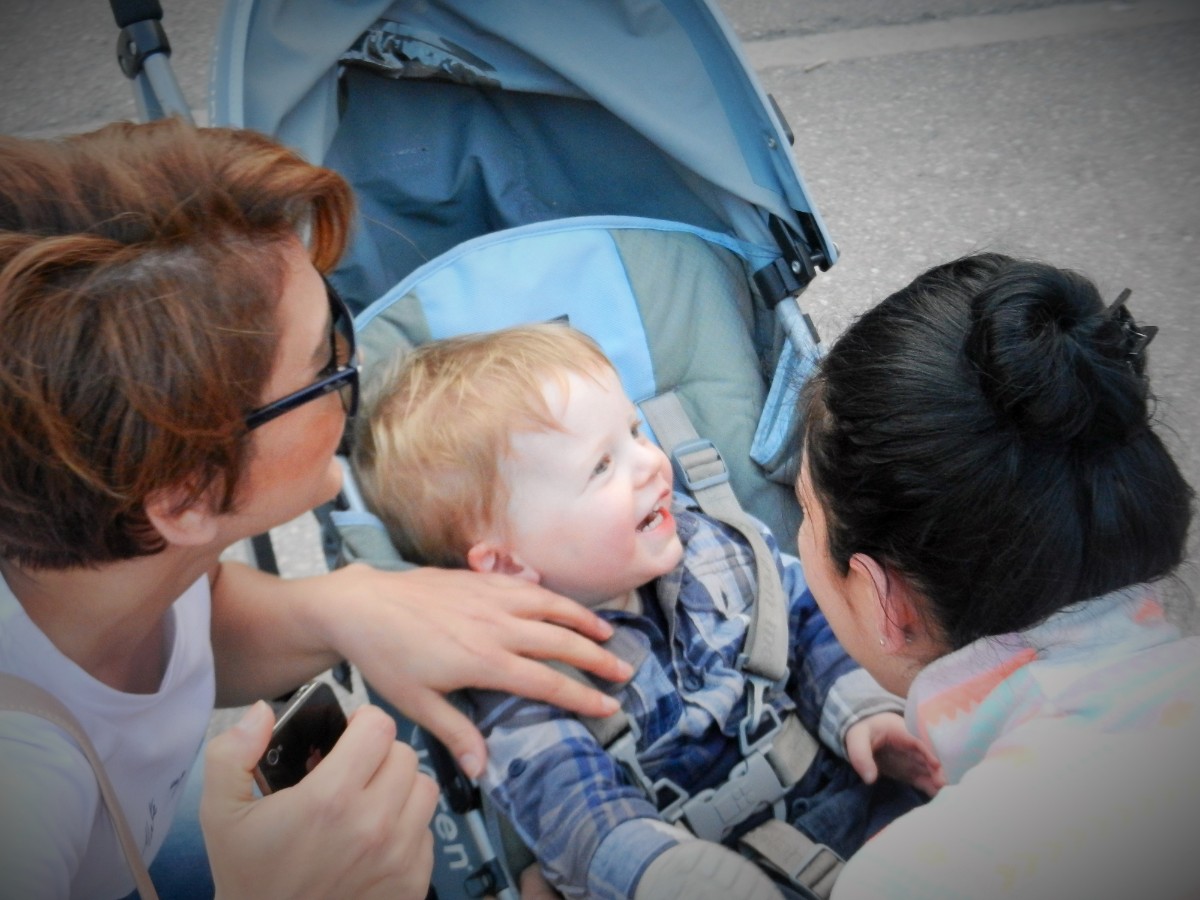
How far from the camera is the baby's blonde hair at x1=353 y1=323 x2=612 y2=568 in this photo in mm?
1423

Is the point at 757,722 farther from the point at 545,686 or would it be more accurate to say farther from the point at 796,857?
the point at 545,686

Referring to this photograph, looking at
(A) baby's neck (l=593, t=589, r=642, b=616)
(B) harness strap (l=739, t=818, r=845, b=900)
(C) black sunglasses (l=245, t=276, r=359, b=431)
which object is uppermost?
(C) black sunglasses (l=245, t=276, r=359, b=431)

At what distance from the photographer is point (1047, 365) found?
34.6 inches

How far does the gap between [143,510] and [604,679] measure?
64 centimetres

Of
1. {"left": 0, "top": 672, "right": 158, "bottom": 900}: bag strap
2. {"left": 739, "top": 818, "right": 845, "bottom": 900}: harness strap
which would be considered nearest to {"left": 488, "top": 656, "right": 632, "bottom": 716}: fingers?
{"left": 739, "top": 818, "right": 845, "bottom": 900}: harness strap

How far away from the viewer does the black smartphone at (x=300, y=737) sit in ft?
3.81

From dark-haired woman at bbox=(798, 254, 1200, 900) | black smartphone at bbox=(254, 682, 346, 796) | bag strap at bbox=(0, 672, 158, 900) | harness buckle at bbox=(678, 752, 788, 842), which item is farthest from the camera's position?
harness buckle at bbox=(678, 752, 788, 842)

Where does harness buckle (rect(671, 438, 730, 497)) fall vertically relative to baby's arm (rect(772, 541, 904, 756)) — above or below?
above

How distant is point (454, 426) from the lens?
4.69ft

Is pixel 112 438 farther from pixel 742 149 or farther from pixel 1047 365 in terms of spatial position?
pixel 742 149

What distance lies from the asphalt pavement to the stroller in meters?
0.73

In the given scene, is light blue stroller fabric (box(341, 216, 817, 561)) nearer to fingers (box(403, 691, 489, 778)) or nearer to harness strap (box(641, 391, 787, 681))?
harness strap (box(641, 391, 787, 681))

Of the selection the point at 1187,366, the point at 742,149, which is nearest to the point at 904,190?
the point at 1187,366

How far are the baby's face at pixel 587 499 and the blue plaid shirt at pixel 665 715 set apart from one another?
0.09 metres
